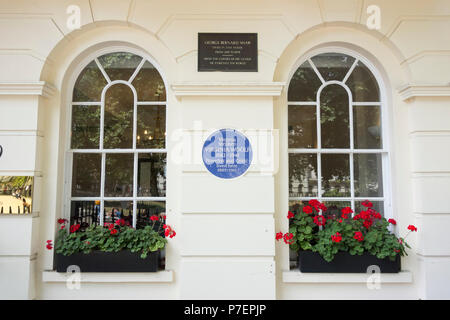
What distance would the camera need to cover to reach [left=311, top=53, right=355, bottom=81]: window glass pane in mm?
3961

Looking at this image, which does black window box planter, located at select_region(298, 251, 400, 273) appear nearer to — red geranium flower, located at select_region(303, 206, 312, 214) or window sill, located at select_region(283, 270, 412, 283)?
window sill, located at select_region(283, 270, 412, 283)

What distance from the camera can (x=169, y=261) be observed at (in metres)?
3.60

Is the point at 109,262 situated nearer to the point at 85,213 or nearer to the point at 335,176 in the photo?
the point at 85,213

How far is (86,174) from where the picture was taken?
3.86 metres

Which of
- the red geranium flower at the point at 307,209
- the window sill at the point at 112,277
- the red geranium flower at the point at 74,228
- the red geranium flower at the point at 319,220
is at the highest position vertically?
the red geranium flower at the point at 307,209

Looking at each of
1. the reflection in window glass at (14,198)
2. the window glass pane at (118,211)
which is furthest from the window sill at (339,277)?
the reflection in window glass at (14,198)

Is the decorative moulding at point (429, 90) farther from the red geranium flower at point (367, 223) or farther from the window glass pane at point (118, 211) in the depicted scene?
the window glass pane at point (118, 211)

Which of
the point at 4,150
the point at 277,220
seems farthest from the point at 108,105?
the point at 277,220

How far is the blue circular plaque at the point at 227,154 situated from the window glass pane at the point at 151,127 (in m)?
0.69

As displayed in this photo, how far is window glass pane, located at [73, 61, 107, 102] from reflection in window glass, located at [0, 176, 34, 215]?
1.29 m

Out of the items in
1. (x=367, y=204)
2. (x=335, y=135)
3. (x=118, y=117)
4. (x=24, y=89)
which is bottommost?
(x=367, y=204)

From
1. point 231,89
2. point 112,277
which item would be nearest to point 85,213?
point 112,277

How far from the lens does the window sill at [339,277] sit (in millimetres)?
3480

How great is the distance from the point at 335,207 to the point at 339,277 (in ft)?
2.75
